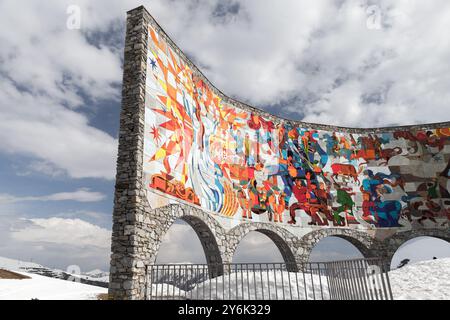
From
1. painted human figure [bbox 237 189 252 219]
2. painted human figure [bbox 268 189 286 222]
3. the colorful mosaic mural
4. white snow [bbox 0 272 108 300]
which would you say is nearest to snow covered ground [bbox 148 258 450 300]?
white snow [bbox 0 272 108 300]

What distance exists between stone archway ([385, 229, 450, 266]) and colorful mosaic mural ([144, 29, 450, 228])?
401 mm

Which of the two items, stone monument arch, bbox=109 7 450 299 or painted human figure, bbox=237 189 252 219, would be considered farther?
painted human figure, bbox=237 189 252 219

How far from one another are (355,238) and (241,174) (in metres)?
7.55

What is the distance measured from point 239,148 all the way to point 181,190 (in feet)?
18.3

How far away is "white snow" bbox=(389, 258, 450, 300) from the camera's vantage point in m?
7.82

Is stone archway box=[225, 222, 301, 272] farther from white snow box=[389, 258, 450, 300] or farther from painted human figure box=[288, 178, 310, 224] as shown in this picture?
white snow box=[389, 258, 450, 300]

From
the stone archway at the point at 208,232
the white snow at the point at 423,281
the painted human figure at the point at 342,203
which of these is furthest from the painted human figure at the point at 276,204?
the white snow at the point at 423,281

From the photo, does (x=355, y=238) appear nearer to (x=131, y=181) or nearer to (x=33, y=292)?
(x=131, y=181)

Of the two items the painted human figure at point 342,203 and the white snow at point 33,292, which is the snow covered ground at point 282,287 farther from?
the painted human figure at point 342,203

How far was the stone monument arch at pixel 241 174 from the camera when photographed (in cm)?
A: 1055

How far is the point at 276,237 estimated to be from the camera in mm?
17125

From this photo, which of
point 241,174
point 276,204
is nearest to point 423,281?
point 276,204

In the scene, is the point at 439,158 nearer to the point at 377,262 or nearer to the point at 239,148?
the point at 239,148
